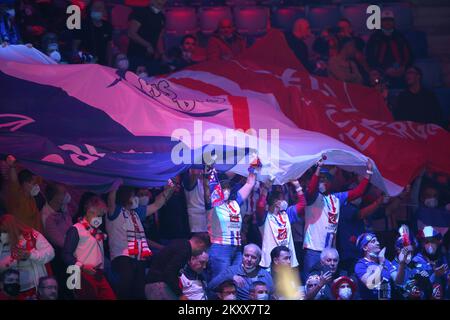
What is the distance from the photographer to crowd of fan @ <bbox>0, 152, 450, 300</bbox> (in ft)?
32.7

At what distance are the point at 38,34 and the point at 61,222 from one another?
97.6 inches

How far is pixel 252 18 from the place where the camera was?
1448 centimetres

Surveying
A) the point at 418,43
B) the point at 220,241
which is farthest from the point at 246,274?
the point at 418,43

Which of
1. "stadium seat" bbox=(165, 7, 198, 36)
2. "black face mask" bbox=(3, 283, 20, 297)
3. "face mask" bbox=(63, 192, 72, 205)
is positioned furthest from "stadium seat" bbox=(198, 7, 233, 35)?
"black face mask" bbox=(3, 283, 20, 297)

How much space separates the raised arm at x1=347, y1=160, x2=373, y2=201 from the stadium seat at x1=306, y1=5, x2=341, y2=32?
3.66 meters

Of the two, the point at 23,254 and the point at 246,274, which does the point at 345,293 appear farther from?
the point at 23,254

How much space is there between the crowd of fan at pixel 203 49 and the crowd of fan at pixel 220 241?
5.63 ft

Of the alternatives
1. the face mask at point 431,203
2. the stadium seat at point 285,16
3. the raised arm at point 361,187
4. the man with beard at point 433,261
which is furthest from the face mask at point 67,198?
the stadium seat at point 285,16

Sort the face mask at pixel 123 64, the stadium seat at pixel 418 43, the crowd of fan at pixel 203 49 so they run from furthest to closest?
the stadium seat at pixel 418 43 < the face mask at pixel 123 64 < the crowd of fan at pixel 203 49

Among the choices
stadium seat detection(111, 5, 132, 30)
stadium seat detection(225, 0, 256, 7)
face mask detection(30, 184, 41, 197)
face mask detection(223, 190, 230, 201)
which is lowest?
face mask detection(223, 190, 230, 201)

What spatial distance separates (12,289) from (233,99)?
3250 mm

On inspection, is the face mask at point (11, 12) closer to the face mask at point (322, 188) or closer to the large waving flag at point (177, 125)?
the large waving flag at point (177, 125)

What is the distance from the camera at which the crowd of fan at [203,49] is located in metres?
12.0

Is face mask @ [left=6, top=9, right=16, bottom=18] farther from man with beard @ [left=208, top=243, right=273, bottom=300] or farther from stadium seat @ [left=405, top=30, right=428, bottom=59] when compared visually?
stadium seat @ [left=405, top=30, right=428, bottom=59]
